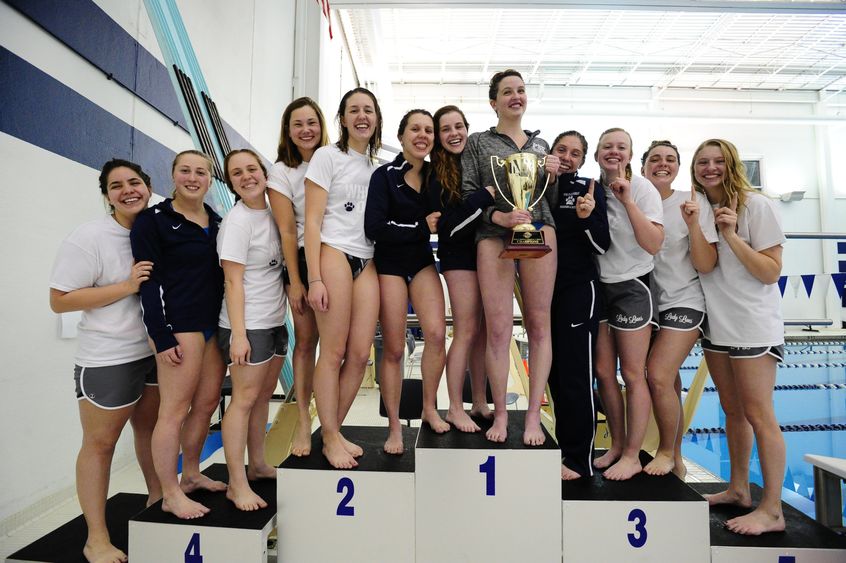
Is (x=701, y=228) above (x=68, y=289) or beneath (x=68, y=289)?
above

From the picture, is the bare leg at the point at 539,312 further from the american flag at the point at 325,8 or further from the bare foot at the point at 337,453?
the american flag at the point at 325,8

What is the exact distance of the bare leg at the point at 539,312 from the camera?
2.16 m

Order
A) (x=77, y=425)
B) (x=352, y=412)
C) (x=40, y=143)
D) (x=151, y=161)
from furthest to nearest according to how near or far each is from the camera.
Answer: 1. (x=352, y=412)
2. (x=151, y=161)
3. (x=77, y=425)
4. (x=40, y=143)

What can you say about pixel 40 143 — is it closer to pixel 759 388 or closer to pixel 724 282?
pixel 724 282

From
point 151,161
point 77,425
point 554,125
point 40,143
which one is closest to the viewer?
point 40,143

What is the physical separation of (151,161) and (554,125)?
456 inches

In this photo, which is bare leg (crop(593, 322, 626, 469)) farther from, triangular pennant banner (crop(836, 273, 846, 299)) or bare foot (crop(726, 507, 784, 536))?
triangular pennant banner (crop(836, 273, 846, 299))

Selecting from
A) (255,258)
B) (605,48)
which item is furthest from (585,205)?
(605,48)

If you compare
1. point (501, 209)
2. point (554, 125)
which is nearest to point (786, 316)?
point (554, 125)

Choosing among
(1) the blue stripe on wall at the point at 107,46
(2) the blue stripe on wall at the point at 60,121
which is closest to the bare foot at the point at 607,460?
(2) the blue stripe on wall at the point at 60,121

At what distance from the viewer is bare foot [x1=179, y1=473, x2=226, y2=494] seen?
2.25 metres

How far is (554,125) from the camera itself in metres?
13.0

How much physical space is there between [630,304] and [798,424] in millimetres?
4466

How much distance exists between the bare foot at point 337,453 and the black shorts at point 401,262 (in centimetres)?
82
